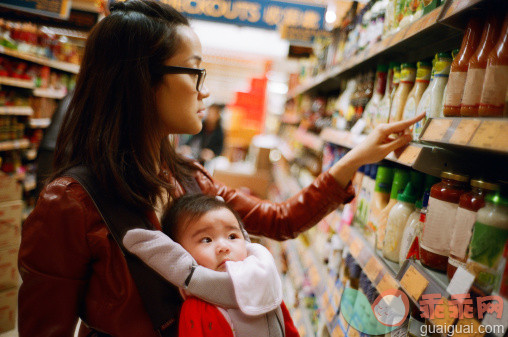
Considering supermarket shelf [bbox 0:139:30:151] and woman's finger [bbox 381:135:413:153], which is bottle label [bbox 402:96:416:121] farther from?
Result: supermarket shelf [bbox 0:139:30:151]

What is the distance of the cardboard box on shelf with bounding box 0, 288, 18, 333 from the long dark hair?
2.09m

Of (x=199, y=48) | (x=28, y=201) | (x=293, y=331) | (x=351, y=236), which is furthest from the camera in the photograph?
(x=28, y=201)

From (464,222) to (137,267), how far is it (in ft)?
2.80

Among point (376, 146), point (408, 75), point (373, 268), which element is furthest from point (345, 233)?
point (408, 75)

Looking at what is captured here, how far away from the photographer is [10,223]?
2.60 m

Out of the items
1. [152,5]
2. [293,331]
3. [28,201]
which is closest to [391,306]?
[293,331]

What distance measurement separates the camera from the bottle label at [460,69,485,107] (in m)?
0.80

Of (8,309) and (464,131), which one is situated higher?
(464,131)

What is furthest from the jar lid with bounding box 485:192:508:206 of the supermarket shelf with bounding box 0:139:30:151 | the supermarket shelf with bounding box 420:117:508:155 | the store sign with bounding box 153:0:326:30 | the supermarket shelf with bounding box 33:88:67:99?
the supermarket shelf with bounding box 33:88:67:99

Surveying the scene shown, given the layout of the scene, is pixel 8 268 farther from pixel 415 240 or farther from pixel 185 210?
pixel 415 240

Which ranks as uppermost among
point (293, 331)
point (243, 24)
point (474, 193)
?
point (243, 24)

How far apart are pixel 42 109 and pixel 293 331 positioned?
17.6 feet

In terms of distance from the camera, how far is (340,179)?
1.47 m

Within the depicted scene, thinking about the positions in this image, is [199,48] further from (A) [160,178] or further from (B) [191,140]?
(B) [191,140]
